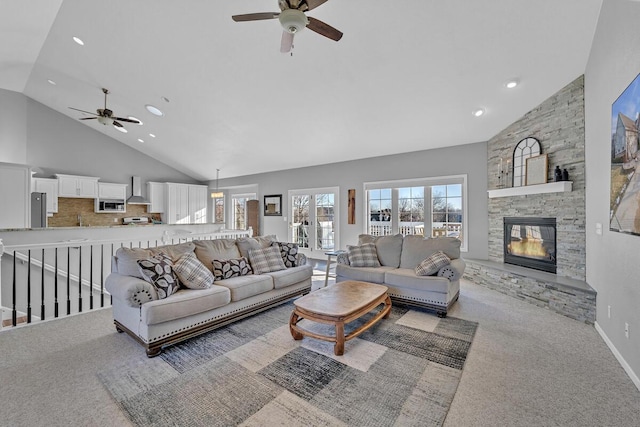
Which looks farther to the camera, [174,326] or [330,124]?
[330,124]

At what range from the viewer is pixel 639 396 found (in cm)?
193

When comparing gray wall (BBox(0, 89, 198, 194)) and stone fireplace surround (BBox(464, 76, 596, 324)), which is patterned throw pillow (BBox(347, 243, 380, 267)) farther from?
gray wall (BBox(0, 89, 198, 194))

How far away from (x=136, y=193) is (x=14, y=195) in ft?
10.7

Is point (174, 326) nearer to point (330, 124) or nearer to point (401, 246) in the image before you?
point (401, 246)

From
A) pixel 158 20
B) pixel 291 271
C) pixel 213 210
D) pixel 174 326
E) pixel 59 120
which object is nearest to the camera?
pixel 174 326

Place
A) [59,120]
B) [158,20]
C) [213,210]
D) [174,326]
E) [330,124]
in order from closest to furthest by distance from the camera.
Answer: [174,326], [158,20], [330,124], [59,120], [213,210]

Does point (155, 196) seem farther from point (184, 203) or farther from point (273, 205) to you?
point (273, 205)

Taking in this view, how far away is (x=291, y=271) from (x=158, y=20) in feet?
12.0

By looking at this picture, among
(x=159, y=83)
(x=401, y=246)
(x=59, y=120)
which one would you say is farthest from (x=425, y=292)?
(x=59, y=120)

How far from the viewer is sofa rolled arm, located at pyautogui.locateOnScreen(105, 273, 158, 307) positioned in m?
2.49

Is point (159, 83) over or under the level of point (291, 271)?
over

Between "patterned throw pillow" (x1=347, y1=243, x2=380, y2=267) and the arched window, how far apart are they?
2644 millimetres

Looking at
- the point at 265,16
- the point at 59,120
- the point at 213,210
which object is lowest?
the point at 213,210

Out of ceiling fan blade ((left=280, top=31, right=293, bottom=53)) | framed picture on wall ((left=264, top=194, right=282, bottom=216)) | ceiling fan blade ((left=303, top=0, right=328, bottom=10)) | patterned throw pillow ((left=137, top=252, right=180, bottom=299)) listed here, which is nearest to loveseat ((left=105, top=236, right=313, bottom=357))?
patterned throw pillow ((left=137, top=252, right=180, bottom=299))
